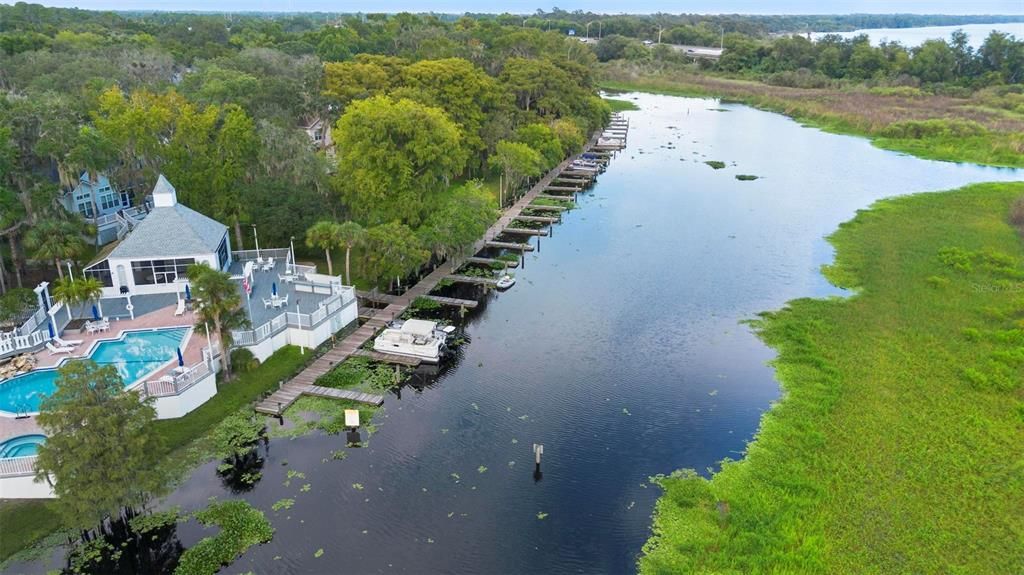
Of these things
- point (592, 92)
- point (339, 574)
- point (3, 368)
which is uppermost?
point (592, 92)

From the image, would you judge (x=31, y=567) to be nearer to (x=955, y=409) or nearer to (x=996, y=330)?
(x=955, y=409)

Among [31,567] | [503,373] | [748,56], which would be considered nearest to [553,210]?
[503,373]

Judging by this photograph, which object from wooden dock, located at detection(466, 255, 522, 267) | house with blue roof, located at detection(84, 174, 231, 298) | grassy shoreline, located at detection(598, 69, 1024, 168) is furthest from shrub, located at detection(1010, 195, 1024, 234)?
house with blue roof, located at detection(84, 174, 231, 298)

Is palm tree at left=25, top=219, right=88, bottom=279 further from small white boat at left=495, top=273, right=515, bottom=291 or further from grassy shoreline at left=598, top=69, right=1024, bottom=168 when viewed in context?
grassy shoreline at left=598, top=69, right=1024, bottom=168

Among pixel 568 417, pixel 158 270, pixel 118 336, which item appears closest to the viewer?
pixel 568 417

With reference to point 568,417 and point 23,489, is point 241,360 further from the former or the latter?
point 568,417

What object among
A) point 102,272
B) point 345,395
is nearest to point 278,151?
point 102,272

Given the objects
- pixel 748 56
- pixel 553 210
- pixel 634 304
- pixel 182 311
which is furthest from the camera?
pixel 748 56

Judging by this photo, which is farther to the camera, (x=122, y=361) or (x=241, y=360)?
(x=241, y=360)
